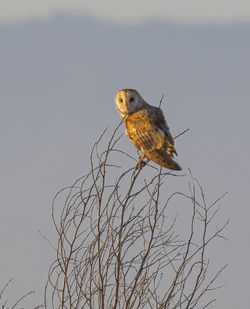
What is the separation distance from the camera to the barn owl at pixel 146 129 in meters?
7.54

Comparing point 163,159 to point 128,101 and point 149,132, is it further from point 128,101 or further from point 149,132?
point 128,101

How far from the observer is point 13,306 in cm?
608

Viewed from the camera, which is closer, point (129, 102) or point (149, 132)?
point (149, 132)

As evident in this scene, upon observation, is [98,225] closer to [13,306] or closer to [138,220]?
[138,220]

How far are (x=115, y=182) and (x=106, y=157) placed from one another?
A: 0.83ft

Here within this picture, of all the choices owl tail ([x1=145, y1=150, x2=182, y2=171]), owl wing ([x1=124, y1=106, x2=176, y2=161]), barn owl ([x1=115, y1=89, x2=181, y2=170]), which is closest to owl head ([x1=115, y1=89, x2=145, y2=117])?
barn owl ([x1=115, y1=89, x2=181, y2=170])

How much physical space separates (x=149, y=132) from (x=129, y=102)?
2.20 feet

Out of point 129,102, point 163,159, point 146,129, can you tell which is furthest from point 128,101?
point 163,159

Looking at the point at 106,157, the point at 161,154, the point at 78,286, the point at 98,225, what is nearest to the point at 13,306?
the point at 78,286

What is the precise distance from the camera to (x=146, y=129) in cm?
773

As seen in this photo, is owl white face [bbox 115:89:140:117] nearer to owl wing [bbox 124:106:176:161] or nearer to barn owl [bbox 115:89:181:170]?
barn owl [bbox 115:89:181:170]

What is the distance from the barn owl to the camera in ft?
24.7

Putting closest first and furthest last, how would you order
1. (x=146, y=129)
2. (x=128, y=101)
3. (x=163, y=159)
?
1. (x=163, y=159)
2. (x=146, y=129)
3. (x=128, y=101)

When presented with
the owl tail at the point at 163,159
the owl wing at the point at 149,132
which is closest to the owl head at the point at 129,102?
the owl wing at the point at 149,132
